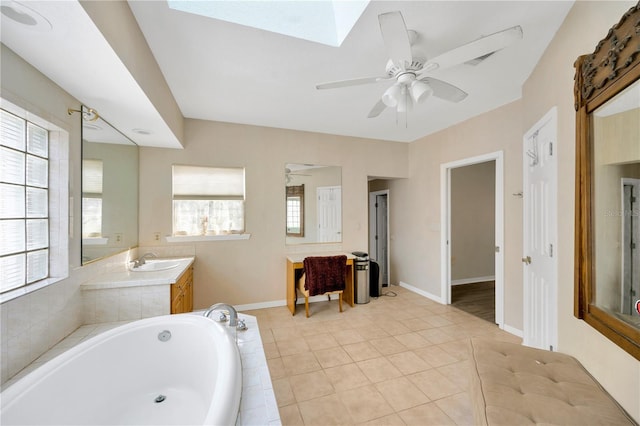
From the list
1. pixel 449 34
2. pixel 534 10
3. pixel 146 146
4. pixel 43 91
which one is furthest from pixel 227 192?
pixel 534 10

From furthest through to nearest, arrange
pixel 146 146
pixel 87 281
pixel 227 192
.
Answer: pixel 227 192, pixel 146 146, pixel 87 281

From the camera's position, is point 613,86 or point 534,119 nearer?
point 613,86

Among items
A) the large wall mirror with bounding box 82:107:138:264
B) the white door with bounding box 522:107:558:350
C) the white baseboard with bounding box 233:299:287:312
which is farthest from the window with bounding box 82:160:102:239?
the white door with bounding box 522:107:558:350

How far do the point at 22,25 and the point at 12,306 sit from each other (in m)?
1.34

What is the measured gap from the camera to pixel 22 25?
1.09m

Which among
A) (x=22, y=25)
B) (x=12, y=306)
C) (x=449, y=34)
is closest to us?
(x=22, y=25)

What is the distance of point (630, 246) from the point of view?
1.02 meters

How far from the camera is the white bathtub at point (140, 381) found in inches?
43.8

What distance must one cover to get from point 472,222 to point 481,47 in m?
4.43

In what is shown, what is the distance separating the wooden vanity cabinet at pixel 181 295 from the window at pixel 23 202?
Answer: 854 millimetres

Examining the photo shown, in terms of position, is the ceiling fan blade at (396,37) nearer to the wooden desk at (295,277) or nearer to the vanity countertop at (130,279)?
the vanity countertop at (130,279)

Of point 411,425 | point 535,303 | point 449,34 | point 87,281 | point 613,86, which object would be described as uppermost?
point 449,34

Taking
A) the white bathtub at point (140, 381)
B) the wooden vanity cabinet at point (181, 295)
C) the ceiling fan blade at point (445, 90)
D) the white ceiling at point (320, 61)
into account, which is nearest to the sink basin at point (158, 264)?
the wooden vanity cabinet at point (181, 295)

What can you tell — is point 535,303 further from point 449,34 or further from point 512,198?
point 449,34
